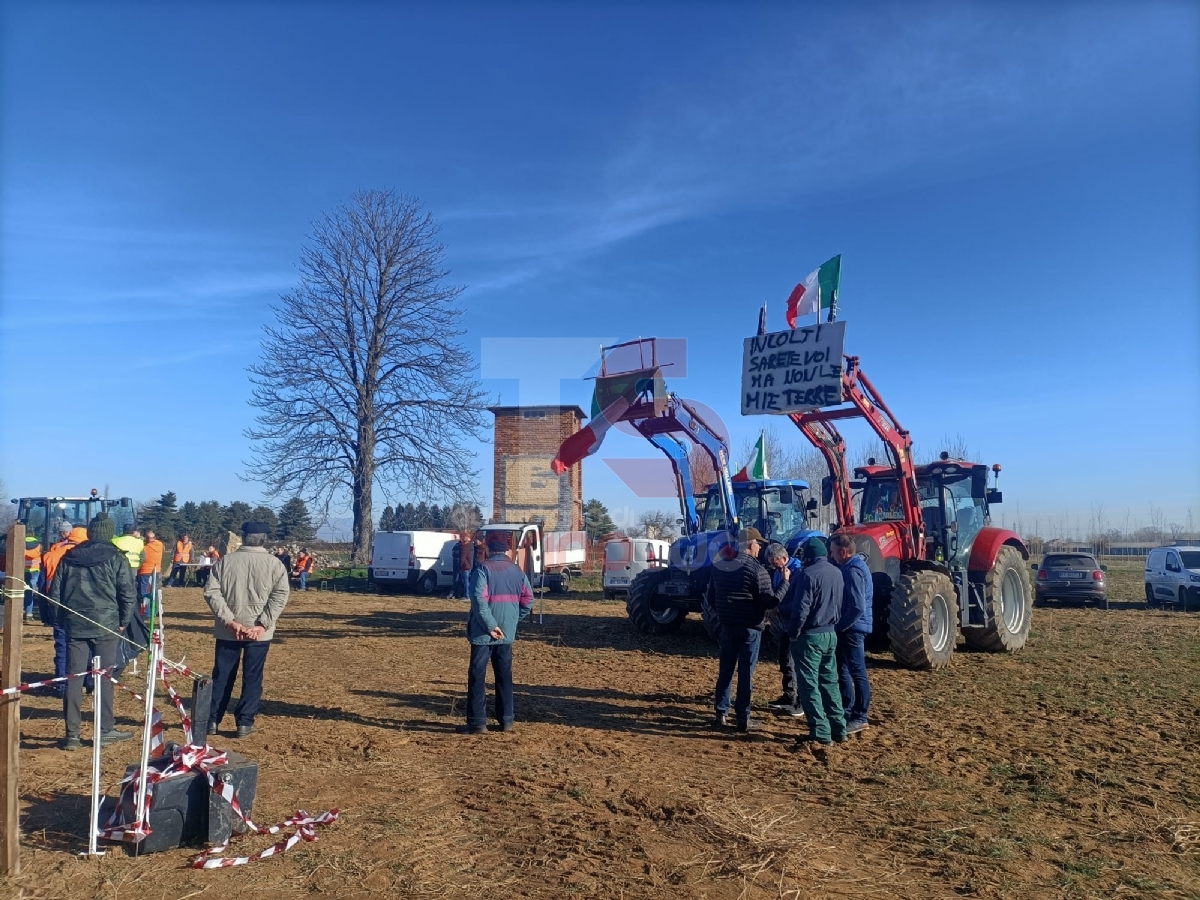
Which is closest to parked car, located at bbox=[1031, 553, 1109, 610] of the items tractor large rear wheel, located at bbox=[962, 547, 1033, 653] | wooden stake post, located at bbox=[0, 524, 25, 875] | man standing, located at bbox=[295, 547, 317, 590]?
tractor large rear wheel, located at bbox=[962, 547, 1033, 653]

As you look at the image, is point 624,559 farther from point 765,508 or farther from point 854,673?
point 854,673

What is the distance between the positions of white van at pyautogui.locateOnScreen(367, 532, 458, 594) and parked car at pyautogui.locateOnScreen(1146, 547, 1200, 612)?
1984 centimetres

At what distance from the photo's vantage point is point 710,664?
1107cm

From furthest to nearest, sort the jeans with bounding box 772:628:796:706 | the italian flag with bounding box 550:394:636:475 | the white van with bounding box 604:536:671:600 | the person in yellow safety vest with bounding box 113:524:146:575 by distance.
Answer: the white van with bounding box 604:536:671:600 < the italian flag with bounding box 550:394:636:475 < the person in yellow safety vest with bounding box 113:524:146:575 < the jeans with bounding box 772:628:796:706

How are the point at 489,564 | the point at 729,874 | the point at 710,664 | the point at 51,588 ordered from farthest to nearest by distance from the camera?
the point at 710,664
the point at 489,564
the point at 51,588
the point at 729,874

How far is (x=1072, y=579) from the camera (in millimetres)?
20734

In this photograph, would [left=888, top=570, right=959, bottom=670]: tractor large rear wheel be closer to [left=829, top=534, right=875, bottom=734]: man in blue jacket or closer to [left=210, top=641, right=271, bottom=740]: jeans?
[left=829, top=534, right=875, bottom=734]: man in blue jacket

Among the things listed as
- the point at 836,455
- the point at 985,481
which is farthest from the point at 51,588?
the point at 985,481

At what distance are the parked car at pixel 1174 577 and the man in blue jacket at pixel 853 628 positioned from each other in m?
17.3

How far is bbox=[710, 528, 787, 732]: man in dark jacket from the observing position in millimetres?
7348

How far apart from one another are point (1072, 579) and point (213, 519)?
181 feet

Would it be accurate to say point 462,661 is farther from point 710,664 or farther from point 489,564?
point 489,564

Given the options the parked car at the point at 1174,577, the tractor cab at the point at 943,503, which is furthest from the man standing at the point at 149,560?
the parked car at the point at 1174,577

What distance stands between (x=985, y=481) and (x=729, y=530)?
3.96m
